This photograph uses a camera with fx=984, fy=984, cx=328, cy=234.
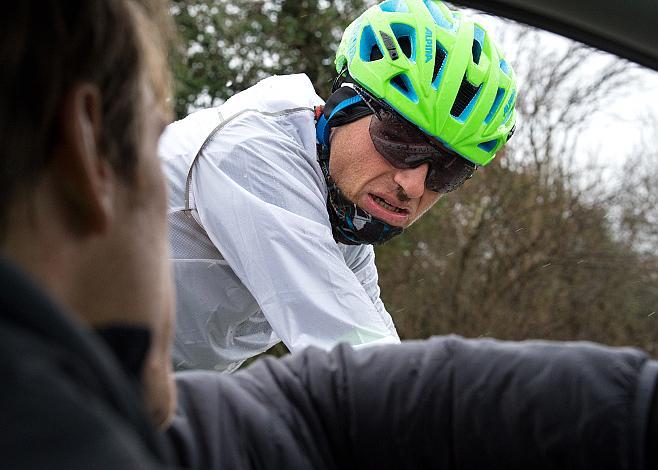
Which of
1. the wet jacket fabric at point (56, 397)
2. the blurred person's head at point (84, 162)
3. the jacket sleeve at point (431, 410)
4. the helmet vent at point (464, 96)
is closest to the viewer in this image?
the wet jacket fabric at point (56, 397)

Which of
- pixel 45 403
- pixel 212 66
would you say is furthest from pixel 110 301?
pixel 212 66

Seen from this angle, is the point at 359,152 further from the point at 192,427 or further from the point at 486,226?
the point at 486,226

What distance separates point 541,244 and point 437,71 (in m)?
6.21

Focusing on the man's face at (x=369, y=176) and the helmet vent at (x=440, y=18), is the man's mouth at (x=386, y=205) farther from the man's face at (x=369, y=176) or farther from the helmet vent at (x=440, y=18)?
the helmet vent at (x=440, y=18)

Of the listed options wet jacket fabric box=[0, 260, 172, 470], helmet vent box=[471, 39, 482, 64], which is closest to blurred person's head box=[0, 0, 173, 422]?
wet jacket fabric box=[0, 260, 172, 470]

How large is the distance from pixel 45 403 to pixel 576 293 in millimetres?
8634

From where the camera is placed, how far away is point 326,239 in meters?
2.36

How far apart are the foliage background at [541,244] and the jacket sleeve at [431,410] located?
6664 millimetres

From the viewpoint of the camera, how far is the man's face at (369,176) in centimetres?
280

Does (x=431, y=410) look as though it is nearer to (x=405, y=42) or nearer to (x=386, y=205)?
(x=386, y=205)

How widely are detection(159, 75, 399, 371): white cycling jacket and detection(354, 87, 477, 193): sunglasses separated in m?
0.19

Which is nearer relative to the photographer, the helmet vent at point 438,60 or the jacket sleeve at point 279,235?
the jacket sleeve at point 279,235

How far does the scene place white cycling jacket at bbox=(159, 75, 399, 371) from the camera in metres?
2.23

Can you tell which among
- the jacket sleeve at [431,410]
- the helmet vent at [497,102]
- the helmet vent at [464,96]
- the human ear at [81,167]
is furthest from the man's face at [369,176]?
the human ear at [81,167]
